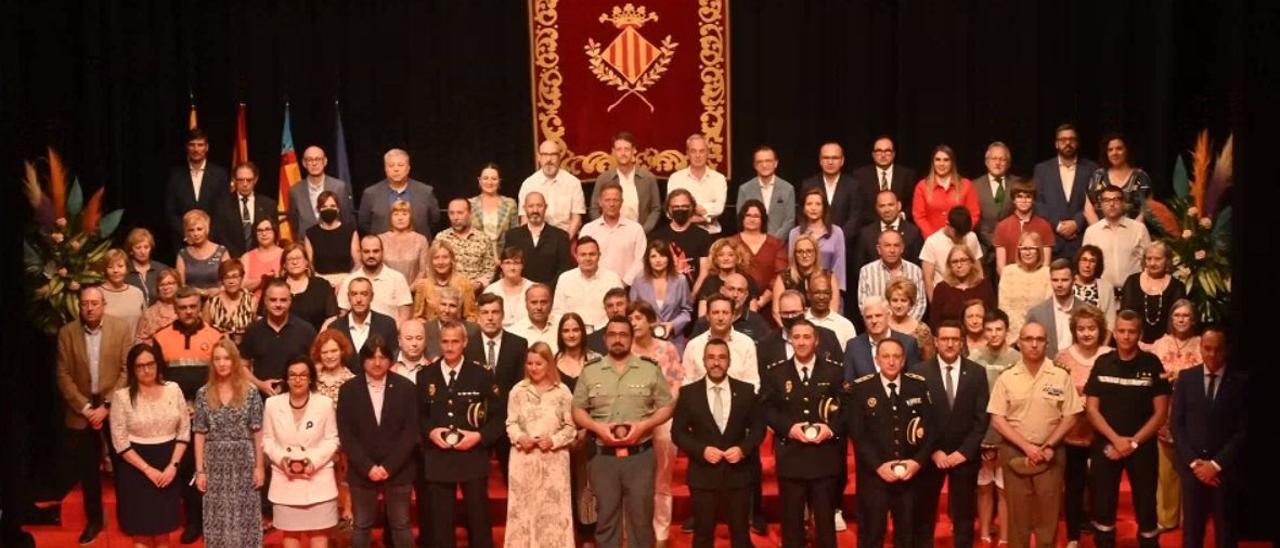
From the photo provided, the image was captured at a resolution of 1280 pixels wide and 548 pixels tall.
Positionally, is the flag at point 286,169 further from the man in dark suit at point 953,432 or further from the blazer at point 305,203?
the man in dark suit at point 953,432

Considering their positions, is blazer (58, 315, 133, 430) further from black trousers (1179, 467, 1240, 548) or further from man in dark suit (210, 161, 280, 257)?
black trousers (1179, 467, 1240, 548)

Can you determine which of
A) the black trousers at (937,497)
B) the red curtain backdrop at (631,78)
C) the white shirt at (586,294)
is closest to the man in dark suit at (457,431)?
the white shirt at (586,294)

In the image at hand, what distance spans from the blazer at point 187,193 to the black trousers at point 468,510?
11.4ft

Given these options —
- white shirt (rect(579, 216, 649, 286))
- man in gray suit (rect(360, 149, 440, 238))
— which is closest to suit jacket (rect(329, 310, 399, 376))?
white shirt (rect(579, 216, 649, 286))

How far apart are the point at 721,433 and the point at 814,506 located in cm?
63

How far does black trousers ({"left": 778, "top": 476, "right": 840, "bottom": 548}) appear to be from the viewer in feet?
33.5

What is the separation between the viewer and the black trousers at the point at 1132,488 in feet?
33.7

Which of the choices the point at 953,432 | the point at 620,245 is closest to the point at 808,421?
the point at 953,432

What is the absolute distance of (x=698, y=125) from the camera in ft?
47.1

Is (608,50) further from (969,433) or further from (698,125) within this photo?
(969,433)

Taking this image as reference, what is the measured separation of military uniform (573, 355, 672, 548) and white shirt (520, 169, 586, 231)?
9.15ft

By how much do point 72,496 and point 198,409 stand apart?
1653 mm

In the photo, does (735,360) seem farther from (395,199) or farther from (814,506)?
(395,199)

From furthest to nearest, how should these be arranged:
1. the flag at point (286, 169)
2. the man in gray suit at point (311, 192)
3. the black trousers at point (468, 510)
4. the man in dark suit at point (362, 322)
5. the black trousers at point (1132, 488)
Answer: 1. the flag at point (286, 169)
2. the man in gray suit at point (311, 192)
3. the man in dark suit at point (362, 322)
4. the black trousers at point (468, 510)
5. the black trousers at point (1132, 488)
